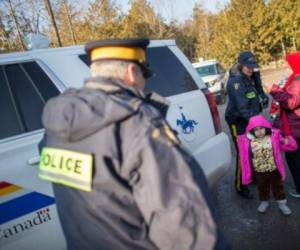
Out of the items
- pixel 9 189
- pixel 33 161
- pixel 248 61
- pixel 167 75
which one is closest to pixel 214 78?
pixel 248 61

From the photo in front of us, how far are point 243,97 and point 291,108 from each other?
0.50 m

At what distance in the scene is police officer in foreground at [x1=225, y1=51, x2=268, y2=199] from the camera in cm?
427

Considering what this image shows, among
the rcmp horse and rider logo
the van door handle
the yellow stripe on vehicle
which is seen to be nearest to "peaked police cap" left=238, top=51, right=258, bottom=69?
the rcmp horse and rider logo

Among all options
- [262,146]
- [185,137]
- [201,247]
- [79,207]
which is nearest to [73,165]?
[79,207]

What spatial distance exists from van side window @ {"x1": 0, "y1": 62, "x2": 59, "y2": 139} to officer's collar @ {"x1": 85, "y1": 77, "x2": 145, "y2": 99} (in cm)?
134

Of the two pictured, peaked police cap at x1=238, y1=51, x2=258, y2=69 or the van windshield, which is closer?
peaked police cap at x1=238, y1=51, x2=258, y2=69

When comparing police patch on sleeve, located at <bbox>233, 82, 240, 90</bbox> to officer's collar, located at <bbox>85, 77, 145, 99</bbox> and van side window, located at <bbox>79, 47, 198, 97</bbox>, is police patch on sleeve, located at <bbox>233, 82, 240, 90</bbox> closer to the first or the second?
van side window, located at <bbox>79, 47, 198, 97</bbox>

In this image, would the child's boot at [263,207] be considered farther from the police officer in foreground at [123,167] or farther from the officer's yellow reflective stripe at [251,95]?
the police officer in foreground at [123,167]

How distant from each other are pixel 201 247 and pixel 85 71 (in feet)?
6.37

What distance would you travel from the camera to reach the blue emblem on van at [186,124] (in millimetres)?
3251

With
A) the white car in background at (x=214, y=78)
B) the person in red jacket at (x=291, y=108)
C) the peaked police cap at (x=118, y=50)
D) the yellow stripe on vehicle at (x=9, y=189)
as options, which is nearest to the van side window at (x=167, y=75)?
the person in red jacket at (x=291, y=108)

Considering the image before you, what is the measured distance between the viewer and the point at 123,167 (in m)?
1.35

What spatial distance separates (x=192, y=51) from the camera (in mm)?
48688

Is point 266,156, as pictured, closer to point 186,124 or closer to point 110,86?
point 186,124
